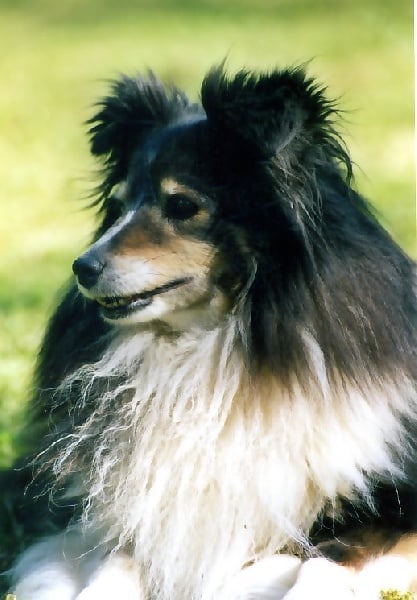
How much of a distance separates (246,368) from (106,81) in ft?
3.49

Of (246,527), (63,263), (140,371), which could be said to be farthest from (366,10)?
(63,263)

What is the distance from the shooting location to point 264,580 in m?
2.69

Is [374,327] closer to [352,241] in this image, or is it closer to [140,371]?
[352,241]

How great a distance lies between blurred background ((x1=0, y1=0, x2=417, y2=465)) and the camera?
169 inches

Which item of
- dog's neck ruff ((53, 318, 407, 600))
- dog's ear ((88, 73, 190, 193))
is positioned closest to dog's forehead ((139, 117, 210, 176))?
dog's ear ((88, 73, 190, 193))

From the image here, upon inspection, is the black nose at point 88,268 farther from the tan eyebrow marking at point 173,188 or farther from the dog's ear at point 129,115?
the dog's ear at point 129,115

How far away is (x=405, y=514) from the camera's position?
2693 millimetres

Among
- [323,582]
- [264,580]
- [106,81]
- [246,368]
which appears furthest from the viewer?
[106,81]

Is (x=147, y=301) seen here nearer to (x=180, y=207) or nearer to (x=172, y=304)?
(x=172, y=304)

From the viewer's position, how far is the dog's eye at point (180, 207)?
9.09 feet

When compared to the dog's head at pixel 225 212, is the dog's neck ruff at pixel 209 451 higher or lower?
lower

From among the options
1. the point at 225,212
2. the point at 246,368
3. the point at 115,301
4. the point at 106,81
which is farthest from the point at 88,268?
the point at 106,81

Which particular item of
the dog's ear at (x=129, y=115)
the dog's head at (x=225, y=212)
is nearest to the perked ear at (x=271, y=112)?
the dog's head at (x=225, y=212)

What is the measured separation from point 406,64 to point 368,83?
158 centimetres
